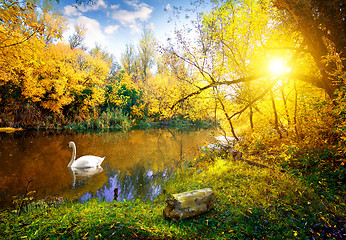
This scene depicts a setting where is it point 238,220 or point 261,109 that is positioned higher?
point 261,109

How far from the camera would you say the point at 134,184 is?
588 cm

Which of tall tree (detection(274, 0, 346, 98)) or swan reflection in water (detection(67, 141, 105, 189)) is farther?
swan reflection in water (detection(67, 141, 105, 189))

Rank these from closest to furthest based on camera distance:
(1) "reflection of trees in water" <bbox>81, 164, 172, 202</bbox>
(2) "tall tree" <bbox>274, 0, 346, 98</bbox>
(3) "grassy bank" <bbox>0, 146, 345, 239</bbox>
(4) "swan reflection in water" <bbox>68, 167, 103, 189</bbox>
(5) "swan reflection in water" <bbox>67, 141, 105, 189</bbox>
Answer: (3) "grassy bank" <bbox>0, 146, 345, 239</bbox> → (2) "tall tree" <bbox>274, 0, 346, 98</bbox> → (1) "reflection of trees in water" <bbox>81, 164, 172, 202</bbox> → (4) "swan reflection in water" <bbox>68, 167, 103, 189</bbox> → (5) "swan reflection in water" <bbox>67, 141, 105, 189</bbox>

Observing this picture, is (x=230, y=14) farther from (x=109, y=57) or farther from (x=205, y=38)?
(x=109, y=57)

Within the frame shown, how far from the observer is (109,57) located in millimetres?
37000

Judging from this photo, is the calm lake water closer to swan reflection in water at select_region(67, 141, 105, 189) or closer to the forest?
swan reflection in water at select_region(67, 141, 105, 189)

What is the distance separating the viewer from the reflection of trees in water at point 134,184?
5047 mm

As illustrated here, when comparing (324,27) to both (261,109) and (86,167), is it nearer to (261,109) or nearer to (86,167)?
(261,109)

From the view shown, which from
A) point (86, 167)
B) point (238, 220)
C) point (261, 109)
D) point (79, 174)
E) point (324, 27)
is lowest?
point (79, 174)

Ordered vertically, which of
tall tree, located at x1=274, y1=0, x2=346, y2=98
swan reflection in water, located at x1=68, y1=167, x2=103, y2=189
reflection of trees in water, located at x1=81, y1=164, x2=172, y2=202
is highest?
tall tree, located at x1=274, y1=0, x2=346, y2=98

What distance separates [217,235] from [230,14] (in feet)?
23.7

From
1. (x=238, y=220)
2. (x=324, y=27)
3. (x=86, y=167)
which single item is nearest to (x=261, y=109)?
(x=324, y=27)

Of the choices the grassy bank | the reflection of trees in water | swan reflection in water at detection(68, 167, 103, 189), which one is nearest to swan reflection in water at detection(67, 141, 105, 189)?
swan reflection in water at detection(68, 167, 103, 189)

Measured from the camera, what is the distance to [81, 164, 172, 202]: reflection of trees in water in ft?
16.6
